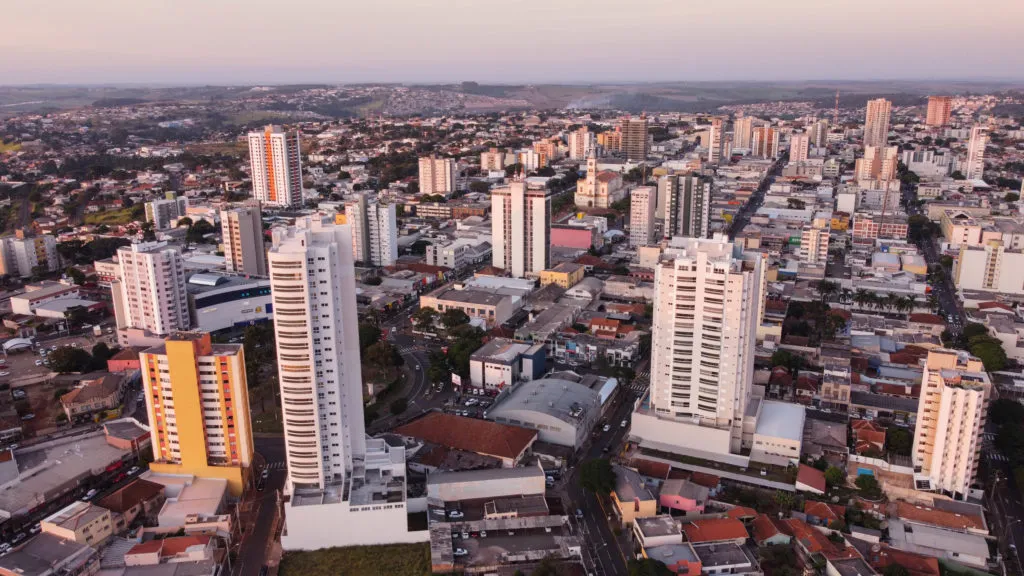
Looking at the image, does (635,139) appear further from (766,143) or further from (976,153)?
(976,153)

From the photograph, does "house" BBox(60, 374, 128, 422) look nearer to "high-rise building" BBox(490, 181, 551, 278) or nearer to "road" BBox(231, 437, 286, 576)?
"road" BBox(231, 437, 286, 576)

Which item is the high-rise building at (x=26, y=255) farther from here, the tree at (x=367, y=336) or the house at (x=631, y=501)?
the house at (x=631, y=501)

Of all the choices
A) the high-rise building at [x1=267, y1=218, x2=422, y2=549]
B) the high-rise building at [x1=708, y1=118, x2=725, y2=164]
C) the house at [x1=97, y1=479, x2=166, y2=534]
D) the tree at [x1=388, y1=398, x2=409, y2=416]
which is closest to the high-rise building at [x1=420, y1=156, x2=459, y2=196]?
the high-rise building at [x1=708, y1=118, x2=725, y2=164]

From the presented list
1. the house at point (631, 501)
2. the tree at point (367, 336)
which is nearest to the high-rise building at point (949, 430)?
the house at point (631, 501)

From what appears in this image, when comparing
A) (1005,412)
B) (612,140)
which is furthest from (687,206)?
(612,140)

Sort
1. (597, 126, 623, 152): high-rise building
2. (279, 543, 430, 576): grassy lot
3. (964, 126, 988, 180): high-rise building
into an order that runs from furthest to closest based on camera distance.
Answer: (597, 126, 623, 152): high-rise building < (964, 126, 988, 180): high-rise building < (279, 543, 430, 576): grassy lot
